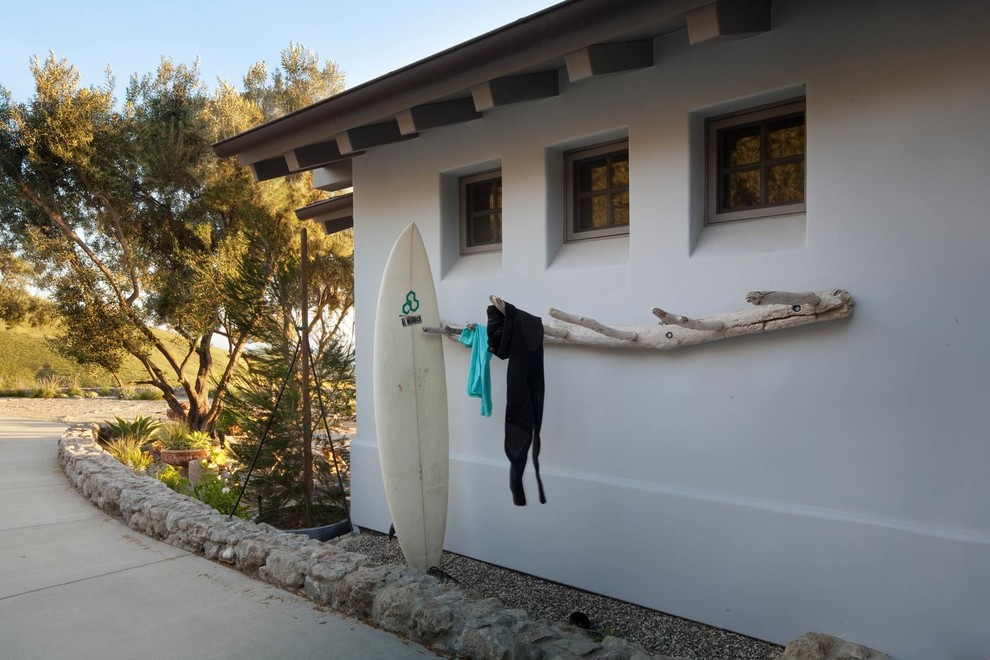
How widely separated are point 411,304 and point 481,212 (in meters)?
1.14

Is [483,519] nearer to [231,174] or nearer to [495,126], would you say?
[495,126]

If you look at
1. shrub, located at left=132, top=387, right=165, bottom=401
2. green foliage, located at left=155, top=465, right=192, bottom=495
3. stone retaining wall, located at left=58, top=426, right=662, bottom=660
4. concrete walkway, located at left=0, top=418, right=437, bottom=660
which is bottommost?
shrub, located at left=132, top=387, right=165, bottom=401

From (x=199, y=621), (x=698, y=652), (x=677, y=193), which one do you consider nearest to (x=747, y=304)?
(x=677, y=193)

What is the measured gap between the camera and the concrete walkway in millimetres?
3354

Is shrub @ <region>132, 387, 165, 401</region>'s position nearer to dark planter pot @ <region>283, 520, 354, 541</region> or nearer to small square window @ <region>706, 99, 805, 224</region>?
dark planter pot @ <region>283, 520, 354, 541</region>

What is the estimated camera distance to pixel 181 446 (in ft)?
36.3

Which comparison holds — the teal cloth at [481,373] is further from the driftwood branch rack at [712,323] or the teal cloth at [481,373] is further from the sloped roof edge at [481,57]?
the sloped roof edge at [481,57]

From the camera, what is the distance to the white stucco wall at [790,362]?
3326mm

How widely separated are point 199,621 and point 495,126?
3768 millimetres

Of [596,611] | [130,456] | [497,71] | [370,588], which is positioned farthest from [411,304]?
[130,456]

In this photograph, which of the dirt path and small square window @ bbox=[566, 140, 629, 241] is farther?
the dirt path

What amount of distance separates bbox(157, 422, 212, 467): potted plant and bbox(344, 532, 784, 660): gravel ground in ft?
20.4

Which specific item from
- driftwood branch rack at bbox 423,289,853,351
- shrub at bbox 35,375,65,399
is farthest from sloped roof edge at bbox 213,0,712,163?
shrub at bbox 35,375,65,399

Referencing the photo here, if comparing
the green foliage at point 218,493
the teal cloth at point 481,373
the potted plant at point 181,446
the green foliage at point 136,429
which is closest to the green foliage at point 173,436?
the potted plant at point 181,446
